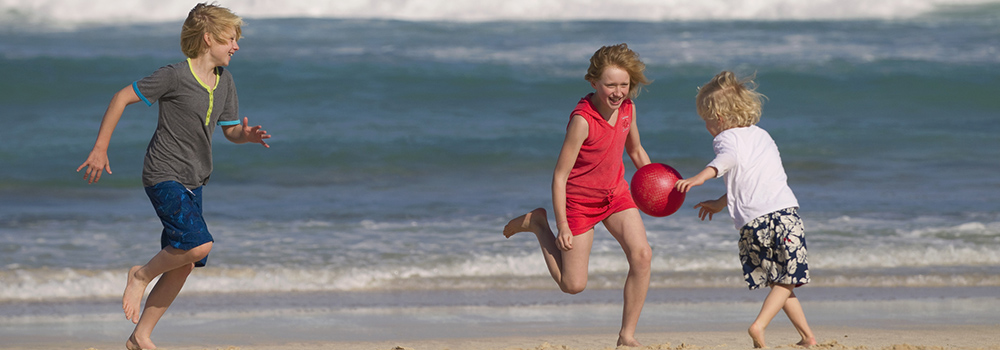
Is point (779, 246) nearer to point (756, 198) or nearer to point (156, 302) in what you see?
point (756, 198)

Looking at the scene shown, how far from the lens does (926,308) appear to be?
533cm

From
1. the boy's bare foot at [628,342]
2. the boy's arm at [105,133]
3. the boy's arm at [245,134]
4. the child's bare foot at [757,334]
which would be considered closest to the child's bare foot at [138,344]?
the boy's arm at [105,133]

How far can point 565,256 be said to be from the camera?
429 centimetres

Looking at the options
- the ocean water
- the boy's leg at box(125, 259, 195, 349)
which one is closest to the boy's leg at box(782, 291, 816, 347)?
the ocean water

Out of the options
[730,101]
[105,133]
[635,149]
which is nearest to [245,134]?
[105,133]

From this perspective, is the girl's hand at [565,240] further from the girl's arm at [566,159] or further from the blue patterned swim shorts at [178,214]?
the blue patterned swim shorts at [178,214]

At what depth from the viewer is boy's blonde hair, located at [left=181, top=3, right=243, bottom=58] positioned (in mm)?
3869

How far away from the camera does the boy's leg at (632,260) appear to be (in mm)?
4074

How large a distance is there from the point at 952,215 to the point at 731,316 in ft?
12.4

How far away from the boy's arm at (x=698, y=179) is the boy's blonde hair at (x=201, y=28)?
1981 mm

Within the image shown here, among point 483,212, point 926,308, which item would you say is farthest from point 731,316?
point 483,212

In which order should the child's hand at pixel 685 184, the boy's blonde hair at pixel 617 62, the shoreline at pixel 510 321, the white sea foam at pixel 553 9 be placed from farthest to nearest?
the white sea foam at pixel 553 9 < the shoreline at pixel 510 321 < the boy's blonde hair at pixel 617 62 < the child's hand at pixel 685 184

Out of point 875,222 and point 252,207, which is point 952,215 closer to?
point 875,222

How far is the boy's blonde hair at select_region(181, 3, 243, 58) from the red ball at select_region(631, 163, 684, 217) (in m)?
1.85
